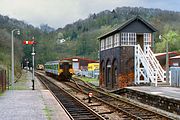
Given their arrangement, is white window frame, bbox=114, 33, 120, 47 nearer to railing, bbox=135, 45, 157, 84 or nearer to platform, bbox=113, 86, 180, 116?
railing, bbox=135, 45, 157, 84

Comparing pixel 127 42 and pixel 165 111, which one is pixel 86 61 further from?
pixel 165 111

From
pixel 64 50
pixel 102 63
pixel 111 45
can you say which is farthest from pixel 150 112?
pixel 64 50

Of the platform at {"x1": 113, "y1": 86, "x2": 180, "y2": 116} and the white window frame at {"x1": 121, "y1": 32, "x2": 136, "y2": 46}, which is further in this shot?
the white window frame at {"x1": 121, "y1": 32, "x2": 136, "y2": 46}

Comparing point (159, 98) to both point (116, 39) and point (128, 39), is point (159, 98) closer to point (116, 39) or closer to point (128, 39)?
point (128, 39)

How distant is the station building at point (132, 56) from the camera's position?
99.1 feet

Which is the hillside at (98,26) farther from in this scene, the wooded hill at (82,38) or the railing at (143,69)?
the railing at (143,69)

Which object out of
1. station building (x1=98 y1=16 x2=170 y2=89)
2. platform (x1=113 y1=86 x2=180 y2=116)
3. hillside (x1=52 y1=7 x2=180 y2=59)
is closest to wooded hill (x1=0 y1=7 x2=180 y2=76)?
hillside (x1=52 y1=7 x2=180 y2=59)

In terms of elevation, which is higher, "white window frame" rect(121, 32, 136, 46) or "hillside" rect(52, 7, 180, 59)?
"hillside" rect(52, 7, 180, 59)

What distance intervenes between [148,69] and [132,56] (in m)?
3.16

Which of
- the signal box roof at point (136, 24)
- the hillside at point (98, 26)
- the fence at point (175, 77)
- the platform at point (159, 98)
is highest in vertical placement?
the hillside at point (98, 26)

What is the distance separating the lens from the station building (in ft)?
99.1

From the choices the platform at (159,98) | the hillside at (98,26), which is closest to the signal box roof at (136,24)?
the platform at (159,98)

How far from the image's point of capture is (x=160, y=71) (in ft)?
98.4

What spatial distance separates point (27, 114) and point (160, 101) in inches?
297
